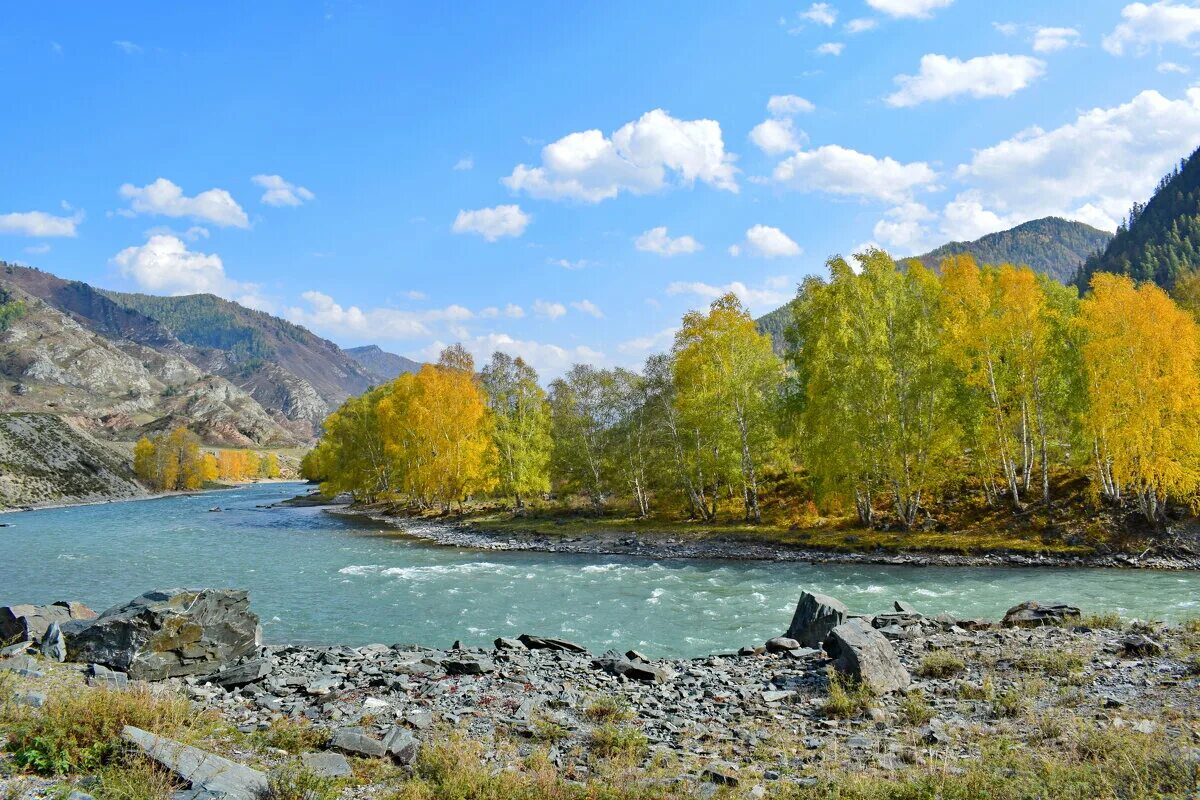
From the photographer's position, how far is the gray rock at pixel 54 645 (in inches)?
575

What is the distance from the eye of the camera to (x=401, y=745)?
29.5 ft

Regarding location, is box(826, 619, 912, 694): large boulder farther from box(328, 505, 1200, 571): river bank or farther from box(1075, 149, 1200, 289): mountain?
box(1075, 149, 1200, 289): mountain

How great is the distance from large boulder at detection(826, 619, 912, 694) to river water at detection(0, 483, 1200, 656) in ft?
17.0

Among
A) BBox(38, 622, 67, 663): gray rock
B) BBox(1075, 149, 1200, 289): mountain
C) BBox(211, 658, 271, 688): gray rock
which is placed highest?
BBox(1075, 149, 1200, 289): mountain

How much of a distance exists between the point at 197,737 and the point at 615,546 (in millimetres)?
30938

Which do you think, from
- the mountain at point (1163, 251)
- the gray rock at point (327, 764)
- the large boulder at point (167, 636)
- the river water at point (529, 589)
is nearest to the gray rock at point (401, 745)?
the gray rock at point (327, 764)

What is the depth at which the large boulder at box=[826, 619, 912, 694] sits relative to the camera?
1184 centimetres

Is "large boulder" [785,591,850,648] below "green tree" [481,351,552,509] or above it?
below

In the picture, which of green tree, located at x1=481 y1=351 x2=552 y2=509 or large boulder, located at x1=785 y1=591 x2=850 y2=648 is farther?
green tree, located at x1=481 y1=351 x2=552 y2=509

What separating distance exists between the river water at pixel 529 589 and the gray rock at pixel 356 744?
384 inches

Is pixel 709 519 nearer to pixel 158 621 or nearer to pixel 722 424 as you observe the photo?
pixel 722 424

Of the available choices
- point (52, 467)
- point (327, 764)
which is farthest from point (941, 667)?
point (52, 467)

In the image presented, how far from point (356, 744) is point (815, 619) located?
1163 cm

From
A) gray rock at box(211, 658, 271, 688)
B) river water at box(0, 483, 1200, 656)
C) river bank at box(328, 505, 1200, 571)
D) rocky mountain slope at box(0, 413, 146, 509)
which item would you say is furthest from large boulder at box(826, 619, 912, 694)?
rocky mountain slope at box(0, 413, 146, 509)
